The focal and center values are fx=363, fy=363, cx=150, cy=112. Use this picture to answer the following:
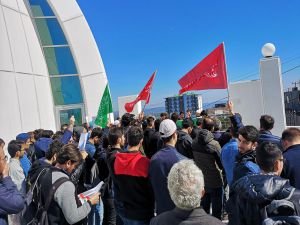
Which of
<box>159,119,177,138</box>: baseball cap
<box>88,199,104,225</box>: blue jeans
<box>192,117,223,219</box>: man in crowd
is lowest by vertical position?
<box>88,199,104,225</box>: blue jeans

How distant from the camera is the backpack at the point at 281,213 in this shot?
2.16 m

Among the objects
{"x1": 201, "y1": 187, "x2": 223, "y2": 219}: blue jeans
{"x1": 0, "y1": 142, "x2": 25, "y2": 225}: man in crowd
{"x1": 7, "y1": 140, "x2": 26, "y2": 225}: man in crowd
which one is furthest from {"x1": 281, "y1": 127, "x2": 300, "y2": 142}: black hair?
{"x1": 7, "y1": 140, "x2": 26, "y2": 225}: man in crowd

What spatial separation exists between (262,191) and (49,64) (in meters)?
16.0

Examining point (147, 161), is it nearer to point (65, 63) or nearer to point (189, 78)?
point (189, 78)

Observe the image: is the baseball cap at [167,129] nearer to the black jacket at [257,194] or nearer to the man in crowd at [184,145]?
the black jacket at [257,194]

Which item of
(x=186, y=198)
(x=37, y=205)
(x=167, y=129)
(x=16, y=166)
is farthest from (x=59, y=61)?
(x=186, y=198)

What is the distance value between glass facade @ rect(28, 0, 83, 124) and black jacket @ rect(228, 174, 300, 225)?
15.2 m

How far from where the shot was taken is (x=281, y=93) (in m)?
8.52

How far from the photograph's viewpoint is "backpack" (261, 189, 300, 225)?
85.2 inches

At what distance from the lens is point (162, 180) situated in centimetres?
368

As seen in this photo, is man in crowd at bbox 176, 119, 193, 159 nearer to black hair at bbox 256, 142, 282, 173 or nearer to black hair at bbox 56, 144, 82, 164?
black hair at bbox 56, 144, 82, 164

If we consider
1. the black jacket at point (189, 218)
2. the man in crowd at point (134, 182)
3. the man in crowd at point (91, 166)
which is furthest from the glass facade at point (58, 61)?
the black jacket at point (189, 218)

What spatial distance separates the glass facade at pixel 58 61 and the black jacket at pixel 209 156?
40.8ft

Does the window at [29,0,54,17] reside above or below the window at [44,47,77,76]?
above
